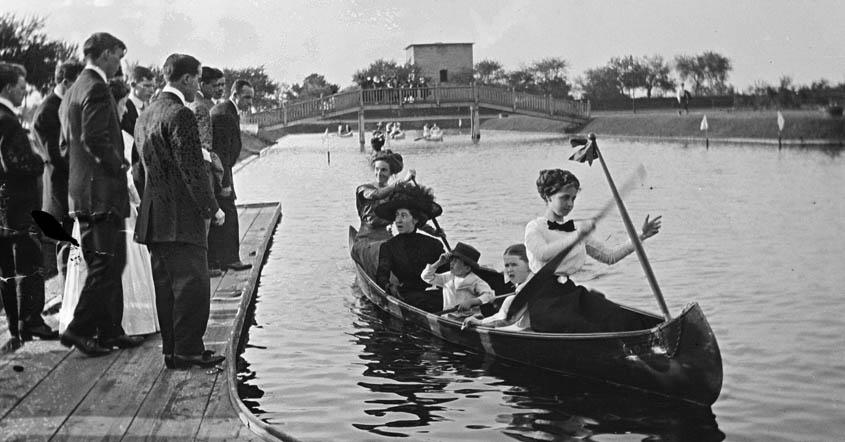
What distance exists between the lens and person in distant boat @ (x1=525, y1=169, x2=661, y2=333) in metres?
8.05

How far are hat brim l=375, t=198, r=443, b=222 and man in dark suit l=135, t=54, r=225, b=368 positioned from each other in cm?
379

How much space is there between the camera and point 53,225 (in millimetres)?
6527

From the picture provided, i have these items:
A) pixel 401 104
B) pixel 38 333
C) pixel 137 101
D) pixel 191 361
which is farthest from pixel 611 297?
pixel 401 104

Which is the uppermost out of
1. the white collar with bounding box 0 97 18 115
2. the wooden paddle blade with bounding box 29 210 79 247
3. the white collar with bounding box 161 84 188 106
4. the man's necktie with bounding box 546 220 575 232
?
the white collar with bounding box 161 84 188 106

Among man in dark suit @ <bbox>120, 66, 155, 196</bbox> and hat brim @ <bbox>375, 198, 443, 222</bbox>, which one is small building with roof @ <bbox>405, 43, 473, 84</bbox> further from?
man in dark suit @ <bbox>120, 66, 155, 196</bbox>

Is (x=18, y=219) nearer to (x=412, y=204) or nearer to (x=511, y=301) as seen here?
(x=511, y=301)

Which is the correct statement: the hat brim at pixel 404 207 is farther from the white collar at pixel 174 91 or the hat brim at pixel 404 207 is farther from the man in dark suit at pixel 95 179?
the white collar at pixel 174 91

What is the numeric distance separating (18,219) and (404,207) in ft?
13.3

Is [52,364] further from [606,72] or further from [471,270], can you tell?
[606,72]

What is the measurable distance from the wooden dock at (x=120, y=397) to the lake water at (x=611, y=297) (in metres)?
0.88

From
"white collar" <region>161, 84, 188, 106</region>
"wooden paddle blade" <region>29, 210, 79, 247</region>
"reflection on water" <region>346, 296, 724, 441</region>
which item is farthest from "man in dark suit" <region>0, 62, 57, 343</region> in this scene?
"reflection on water" <region>346, 296, 724, 441</region>

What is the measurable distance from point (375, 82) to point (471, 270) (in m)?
53.7

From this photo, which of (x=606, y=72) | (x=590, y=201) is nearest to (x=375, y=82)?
(x=590, y=201)

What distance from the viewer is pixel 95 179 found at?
7.83 m
